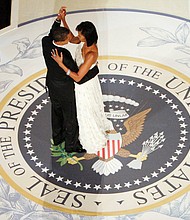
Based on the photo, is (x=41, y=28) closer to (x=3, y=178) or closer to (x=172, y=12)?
(x=172, y=12)

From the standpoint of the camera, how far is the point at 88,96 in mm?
6473

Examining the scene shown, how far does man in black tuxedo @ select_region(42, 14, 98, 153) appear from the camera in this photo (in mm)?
6180

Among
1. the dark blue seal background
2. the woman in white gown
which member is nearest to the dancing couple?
the woman in white gown

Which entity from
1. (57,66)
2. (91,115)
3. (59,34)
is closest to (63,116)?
(91,115)

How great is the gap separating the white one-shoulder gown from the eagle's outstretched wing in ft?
0.51

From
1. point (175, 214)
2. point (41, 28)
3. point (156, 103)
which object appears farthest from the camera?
point (41, 28)

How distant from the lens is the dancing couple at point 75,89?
6188 millimetres

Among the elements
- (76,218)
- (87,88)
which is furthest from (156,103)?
(76,218)

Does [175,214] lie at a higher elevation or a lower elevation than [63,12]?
lower

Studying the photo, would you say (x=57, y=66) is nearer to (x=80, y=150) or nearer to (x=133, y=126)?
(x=80, y=150)

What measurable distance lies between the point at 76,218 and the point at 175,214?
716 mm

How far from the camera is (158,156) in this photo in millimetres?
6695

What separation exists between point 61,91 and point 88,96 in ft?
0.69

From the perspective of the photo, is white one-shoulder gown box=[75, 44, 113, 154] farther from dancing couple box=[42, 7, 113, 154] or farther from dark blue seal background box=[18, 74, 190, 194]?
dark blue seal background box=[18, 74, 190, 194]
